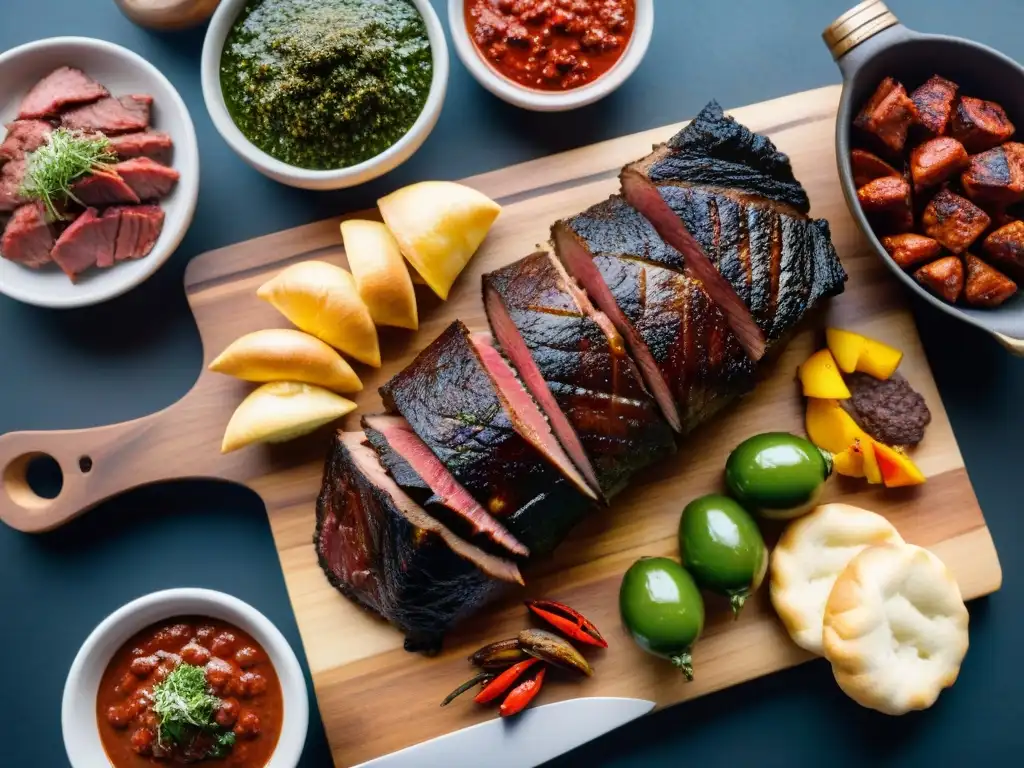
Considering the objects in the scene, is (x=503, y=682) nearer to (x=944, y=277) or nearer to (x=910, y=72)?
(x=944, y=277)

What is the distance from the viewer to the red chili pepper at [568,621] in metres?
2.99

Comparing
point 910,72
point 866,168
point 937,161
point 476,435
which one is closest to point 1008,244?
point 937,161

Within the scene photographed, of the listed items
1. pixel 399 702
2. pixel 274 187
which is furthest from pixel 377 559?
pixel 274 187

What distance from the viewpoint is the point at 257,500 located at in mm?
3330

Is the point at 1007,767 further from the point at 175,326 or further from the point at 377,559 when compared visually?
the point at 175,326

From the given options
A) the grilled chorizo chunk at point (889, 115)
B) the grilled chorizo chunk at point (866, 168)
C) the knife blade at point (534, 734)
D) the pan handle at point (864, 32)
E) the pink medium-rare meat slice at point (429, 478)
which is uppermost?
the pan handle at point (864, 32)

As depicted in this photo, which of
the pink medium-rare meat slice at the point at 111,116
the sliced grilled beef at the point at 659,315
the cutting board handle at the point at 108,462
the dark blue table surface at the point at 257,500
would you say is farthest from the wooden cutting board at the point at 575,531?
the pink medium-rare meat slice at the point at 111,116

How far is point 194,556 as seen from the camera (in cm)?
335

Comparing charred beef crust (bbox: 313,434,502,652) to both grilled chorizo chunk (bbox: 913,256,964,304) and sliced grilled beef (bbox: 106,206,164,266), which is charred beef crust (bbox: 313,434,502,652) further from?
grilled chorizo chunk (bbox: 913,256,964,304)

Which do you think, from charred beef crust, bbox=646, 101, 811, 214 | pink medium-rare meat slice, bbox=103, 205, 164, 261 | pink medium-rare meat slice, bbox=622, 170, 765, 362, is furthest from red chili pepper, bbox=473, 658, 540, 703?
pink medium-rare meat slice, bbox=103, 205, 164, 261

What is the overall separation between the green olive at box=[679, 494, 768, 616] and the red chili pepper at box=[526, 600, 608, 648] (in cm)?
41

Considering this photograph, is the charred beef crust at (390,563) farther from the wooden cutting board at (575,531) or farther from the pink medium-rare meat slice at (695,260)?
the pink medium-rare meat slice at (695,260)

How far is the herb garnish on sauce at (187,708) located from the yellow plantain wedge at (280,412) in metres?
0.76

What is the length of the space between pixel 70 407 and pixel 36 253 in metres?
0.64
